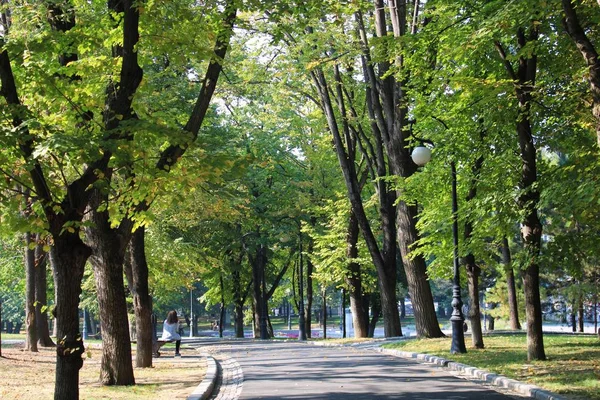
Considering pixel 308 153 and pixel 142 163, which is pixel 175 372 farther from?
pixel 308 153

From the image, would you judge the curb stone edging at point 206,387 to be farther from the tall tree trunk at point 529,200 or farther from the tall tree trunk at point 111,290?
the tall tree trunk at point 529,200

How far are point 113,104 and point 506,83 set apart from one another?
750 centimetres

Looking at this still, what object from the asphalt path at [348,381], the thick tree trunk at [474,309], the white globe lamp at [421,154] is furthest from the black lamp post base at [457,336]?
the white globe lamp at [421,154]

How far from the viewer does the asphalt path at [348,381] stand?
38.3 ft

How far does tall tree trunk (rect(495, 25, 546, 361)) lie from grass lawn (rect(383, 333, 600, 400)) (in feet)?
2.17

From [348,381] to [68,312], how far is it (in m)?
6.14

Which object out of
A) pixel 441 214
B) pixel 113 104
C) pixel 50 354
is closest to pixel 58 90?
pixel 113 104

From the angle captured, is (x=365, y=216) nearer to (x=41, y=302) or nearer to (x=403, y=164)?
(x=403, y=164)

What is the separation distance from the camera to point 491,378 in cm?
1297

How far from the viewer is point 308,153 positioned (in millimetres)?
40875

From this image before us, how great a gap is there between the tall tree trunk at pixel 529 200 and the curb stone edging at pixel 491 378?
155cm

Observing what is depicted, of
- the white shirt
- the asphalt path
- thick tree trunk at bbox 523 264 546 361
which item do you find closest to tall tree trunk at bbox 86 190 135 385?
the asphalt path

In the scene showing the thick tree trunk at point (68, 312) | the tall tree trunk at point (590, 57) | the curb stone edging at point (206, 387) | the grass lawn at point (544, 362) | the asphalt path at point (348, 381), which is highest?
the tall tree trunk at point (590, 57)

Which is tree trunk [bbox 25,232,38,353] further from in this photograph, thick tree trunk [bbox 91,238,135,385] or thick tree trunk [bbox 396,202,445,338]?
thick tree trunk [bbox 396,202,445,338]
